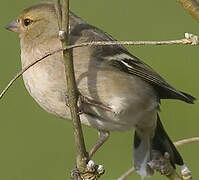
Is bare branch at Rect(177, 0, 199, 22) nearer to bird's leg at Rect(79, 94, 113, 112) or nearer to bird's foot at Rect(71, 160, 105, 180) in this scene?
bird's foot at Rect(71, 160, 105, 180)

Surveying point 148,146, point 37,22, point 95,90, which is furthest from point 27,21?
point 148,146

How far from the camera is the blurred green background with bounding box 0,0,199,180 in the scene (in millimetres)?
6785


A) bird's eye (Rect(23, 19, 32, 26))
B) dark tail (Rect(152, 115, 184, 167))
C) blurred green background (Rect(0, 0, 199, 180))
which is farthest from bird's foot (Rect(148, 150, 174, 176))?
blurred green background (Rect(0, 0, 199, 180))

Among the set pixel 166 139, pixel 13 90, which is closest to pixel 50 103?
pixel 166 139

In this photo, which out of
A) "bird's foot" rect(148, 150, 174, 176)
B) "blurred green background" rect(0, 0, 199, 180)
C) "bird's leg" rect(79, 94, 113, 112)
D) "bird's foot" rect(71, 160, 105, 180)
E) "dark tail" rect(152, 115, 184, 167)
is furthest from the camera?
"blurred green background" rect(0, 0, 199, 180)

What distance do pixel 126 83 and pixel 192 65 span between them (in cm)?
303

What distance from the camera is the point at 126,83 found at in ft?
15.9

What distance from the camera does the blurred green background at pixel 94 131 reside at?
679cm

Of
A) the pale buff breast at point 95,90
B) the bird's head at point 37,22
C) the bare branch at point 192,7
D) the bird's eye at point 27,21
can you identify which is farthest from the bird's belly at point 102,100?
the bare branch at point 192,7

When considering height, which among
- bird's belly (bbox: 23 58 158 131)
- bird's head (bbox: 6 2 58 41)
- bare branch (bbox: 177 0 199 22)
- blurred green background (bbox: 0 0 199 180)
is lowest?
blurred green background (bbox: 0 0 199 180)

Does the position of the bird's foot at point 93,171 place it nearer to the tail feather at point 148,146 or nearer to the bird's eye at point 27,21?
the tail feather at point 148,146

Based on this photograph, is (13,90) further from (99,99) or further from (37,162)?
(99,99)

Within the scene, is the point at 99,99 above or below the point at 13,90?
above

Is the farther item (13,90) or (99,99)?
(13,90)
